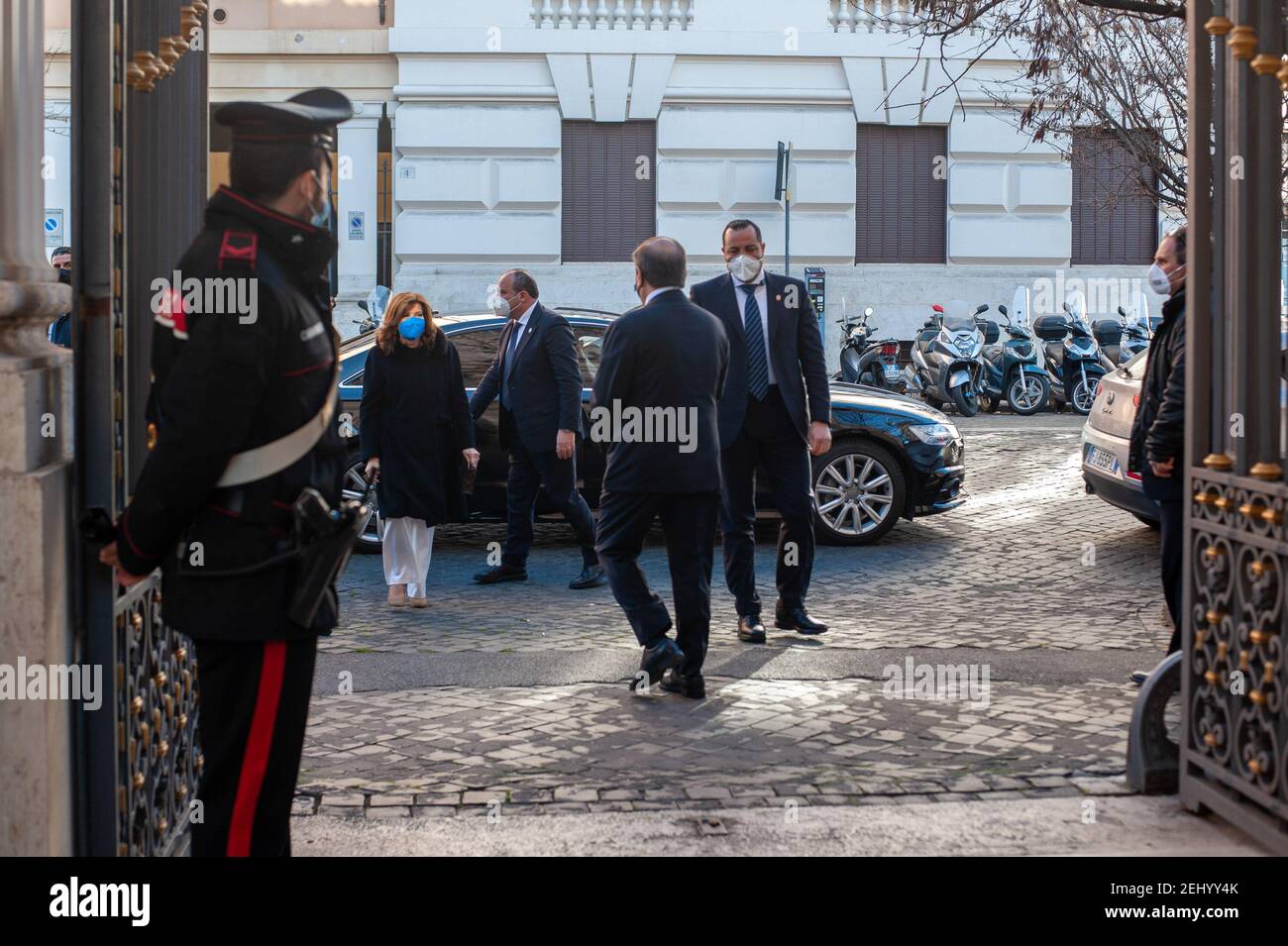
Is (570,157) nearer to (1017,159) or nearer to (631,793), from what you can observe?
(1017,159)

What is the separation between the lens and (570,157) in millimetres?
25500

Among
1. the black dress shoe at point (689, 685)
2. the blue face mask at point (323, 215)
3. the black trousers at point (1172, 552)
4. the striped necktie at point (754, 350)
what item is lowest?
the black dress shoe at point (689, 685)

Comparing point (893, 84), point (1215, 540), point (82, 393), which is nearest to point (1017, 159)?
point (893, 84)

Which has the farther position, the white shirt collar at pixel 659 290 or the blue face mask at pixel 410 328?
the blue face mask at pixel 410 328

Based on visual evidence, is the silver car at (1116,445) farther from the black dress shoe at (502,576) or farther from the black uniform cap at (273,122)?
the black uniform cap at (273,122)

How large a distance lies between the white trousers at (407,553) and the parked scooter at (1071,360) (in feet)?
46.4

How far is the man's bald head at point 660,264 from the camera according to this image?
23.4ft

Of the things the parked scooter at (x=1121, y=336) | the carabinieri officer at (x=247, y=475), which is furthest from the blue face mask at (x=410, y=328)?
the parked scooter at (x=1121, y=336)

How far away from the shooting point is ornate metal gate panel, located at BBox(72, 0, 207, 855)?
388 centimetres

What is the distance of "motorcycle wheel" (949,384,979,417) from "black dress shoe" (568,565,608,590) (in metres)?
12.0

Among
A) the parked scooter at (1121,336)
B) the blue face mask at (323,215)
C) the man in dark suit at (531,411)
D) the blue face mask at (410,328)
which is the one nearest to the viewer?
the blue face mask at (323,215)

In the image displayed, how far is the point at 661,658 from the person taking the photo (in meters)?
6.96

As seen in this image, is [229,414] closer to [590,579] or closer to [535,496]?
[590,579]

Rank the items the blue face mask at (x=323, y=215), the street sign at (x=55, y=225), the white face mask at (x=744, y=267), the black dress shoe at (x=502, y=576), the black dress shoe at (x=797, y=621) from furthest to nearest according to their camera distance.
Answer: the street sign at (x=55, y=225) < the black dress shoe at (x=502, y=576) < the black dress shoe at (x=797, y=621) < the white face mask at (x=744, y=267) < the blue face mask at (x=323, y=215)
